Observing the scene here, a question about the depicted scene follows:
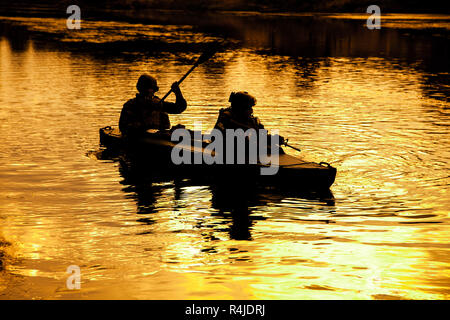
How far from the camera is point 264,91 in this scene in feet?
76.3

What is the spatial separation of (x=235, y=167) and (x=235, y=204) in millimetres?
776

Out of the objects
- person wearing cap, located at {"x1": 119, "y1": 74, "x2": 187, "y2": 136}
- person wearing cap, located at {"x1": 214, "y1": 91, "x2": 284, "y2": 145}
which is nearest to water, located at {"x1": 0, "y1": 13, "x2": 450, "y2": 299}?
person wearing cap, located at {"x1": 119, "y1": 74, "x2": 187, "y2": 136}

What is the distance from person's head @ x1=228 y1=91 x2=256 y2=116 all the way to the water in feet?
4.24

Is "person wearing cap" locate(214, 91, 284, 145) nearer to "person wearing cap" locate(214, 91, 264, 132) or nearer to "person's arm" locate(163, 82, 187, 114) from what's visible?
"person wearing cap" locate(214, 91, 264, 132)

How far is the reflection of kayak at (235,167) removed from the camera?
38.0ft

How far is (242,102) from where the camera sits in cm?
1244

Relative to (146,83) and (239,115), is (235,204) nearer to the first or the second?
(239,115)

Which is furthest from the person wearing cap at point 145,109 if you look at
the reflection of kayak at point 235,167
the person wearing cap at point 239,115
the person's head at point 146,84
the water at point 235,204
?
the person wearing cap at point 239,115

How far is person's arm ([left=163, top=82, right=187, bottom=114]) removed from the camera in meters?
14.2

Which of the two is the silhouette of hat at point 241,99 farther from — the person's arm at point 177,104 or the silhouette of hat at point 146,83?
the silhouette of hat at point 146,83

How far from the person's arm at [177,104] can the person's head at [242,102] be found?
1.88 m

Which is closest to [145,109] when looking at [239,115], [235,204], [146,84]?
[146,84]
